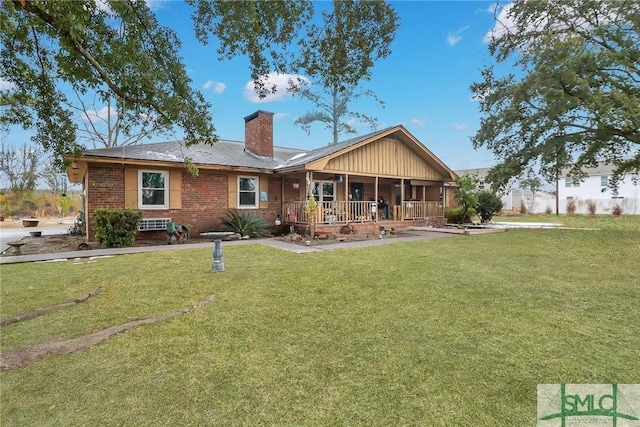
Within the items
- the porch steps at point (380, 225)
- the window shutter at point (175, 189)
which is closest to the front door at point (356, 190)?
the porch steps at point (380, 225)

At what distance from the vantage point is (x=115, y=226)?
10.2 m

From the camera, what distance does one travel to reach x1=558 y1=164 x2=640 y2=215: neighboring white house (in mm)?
28891

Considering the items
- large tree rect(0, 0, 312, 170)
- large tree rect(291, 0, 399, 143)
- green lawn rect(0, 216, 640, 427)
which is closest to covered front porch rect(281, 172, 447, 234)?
green lawn rect(0, 216, 640, 427)

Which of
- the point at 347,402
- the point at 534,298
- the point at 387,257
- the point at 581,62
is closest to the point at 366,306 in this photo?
the point at 347,402

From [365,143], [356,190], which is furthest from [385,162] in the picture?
[356,190]

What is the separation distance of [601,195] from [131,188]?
43.4 m

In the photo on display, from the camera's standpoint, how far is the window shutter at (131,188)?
11445 millimetres

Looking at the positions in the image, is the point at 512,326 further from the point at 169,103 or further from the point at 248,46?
the point at 169,103

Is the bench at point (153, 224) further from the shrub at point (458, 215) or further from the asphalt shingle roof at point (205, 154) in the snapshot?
the shrub at point (458, 215)

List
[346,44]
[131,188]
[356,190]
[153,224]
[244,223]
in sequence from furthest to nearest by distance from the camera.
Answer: [356,190], [244,223], [153,224], [131,188], [346,44]

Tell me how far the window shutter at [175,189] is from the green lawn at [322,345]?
228 inches

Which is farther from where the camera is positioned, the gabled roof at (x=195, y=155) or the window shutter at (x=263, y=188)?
the window shutter at (x=263, y=188)

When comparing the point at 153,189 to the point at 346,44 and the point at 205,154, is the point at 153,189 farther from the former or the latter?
the point at 346,44

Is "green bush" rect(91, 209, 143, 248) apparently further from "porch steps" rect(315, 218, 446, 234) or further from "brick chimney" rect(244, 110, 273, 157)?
"brick chimney" rect(244, 110, 273, 157)
